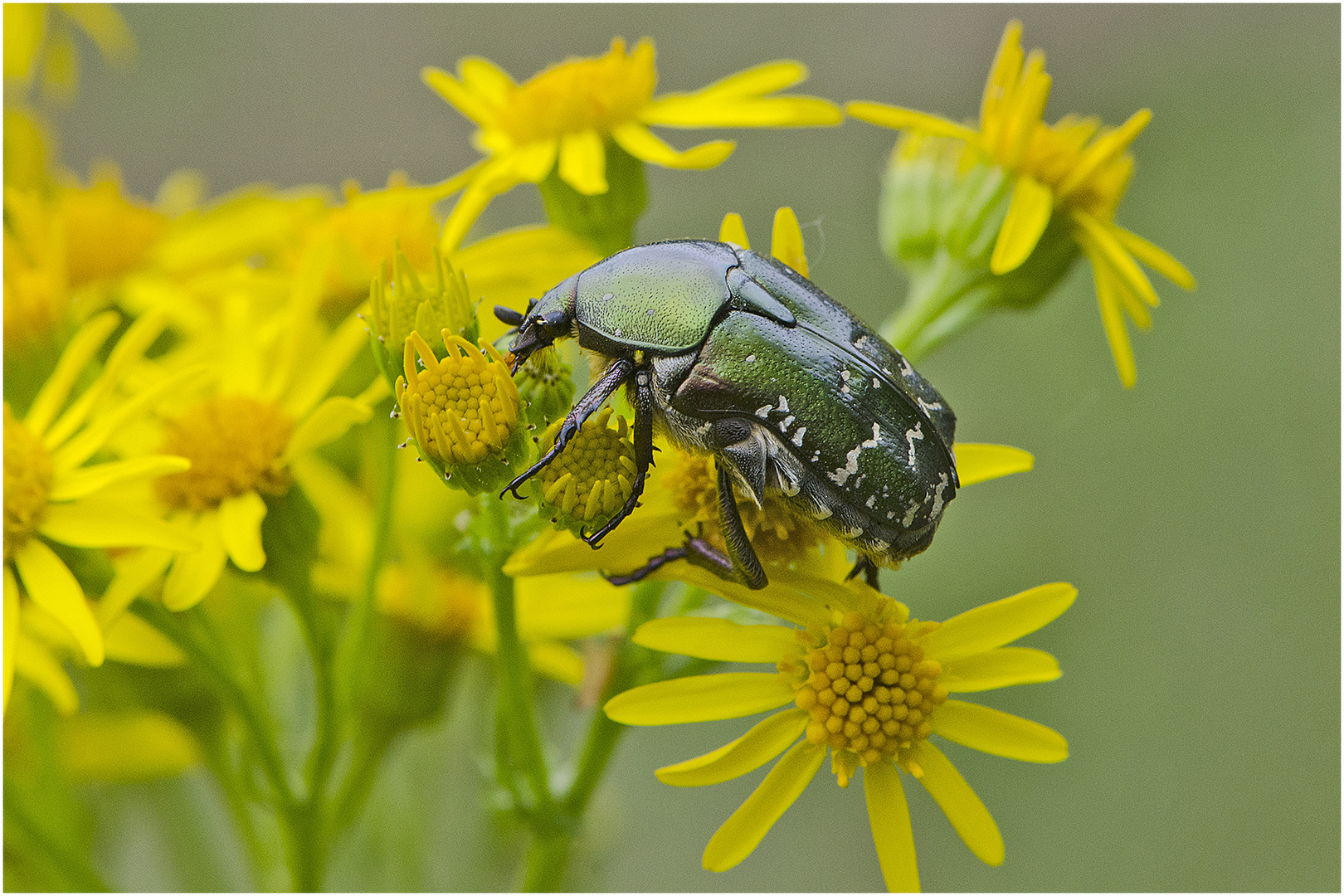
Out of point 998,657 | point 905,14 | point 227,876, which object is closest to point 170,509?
point 227,876

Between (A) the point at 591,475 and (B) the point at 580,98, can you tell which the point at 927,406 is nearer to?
(A) the point at 591,475

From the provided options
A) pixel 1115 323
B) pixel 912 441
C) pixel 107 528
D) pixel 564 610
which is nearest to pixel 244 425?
pixel 107 528

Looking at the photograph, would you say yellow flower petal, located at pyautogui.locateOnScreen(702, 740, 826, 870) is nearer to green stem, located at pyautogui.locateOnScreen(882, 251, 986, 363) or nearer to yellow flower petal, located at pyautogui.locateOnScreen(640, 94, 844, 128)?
green stem, located at pyautogui.locateOnScreen(882, 251, 986, 363)

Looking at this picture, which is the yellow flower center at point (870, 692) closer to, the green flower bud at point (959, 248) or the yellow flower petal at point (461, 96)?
the green flower bud at point (959, 248)

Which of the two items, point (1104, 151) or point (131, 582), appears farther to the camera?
point (1104, 151)

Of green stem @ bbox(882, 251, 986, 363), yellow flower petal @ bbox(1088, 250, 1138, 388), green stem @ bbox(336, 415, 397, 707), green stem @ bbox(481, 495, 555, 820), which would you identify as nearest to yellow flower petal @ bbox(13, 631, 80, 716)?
green stem @ bbox(336, 415, 397, 707)

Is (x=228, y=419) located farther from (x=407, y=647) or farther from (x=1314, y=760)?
(x=1314, y=760)
